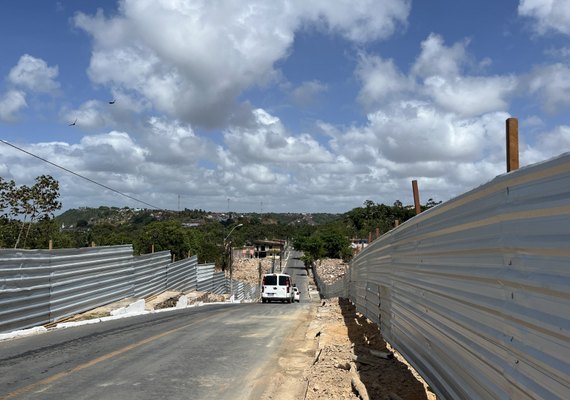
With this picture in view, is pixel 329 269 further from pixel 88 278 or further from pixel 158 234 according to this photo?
pixel 88 278

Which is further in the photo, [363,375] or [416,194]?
[416,194]

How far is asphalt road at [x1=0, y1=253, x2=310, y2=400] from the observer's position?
741 cm

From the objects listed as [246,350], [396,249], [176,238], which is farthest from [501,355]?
[176,238]

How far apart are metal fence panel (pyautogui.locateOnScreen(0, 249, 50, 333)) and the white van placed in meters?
21.5

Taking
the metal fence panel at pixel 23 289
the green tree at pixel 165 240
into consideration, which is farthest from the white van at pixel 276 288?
the green tree at pixel 165 240

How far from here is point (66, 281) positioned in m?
17.9

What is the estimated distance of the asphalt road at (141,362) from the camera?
7414 mm

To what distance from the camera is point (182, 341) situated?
12.1 metres

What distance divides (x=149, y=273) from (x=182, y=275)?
908cm

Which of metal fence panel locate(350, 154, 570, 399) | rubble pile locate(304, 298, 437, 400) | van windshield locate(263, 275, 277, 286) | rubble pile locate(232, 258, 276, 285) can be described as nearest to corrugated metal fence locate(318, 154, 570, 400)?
metal fence panel locate(350, 154, 570, 399)

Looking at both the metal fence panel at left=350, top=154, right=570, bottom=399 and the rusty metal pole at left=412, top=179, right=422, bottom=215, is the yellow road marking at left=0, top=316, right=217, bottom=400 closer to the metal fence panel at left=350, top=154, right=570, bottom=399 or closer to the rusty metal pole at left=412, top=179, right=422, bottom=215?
the metal fence panel at left=350, top=154, right=570, bottom=399

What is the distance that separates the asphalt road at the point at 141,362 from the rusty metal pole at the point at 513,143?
4878 millimetres

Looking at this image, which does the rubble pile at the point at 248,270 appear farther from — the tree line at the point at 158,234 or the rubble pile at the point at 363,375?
the rubble pile at the point at 363,375

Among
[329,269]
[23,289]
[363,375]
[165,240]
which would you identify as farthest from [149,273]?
[329,269]
